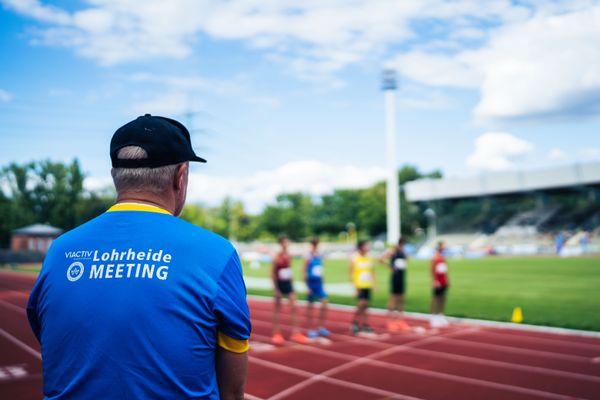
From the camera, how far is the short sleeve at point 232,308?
1367 mm

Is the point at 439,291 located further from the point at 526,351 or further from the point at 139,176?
A: the point at 139,176

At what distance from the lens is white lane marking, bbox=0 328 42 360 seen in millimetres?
7773

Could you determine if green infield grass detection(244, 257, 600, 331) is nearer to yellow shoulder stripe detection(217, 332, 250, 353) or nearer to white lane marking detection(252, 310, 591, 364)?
white lane marking detection(252, 310, 591, 364)

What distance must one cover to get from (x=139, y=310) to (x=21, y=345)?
340 inches

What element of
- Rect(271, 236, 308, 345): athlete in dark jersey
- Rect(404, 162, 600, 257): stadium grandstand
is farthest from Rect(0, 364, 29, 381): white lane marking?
Rect(404, 162, 600, 257): stadium grandstand

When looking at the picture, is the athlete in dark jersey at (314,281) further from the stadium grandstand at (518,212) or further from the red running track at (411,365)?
the stadium grandstand at (518,212)

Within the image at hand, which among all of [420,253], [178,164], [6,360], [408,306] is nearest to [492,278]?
[408,306]

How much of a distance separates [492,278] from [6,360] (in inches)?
810

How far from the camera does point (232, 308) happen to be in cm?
138

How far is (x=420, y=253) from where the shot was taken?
50375 millimetres

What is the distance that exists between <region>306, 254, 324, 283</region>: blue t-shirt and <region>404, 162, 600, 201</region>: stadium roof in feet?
152

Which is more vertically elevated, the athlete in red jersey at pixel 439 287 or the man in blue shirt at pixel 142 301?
the man in blue shirt at pixel 142 301

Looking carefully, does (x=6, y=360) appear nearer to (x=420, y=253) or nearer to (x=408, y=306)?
(x=408, y=306)

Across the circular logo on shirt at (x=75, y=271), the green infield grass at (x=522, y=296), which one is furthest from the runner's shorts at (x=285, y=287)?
the circular logo on shirt at (x=75, y=271)
